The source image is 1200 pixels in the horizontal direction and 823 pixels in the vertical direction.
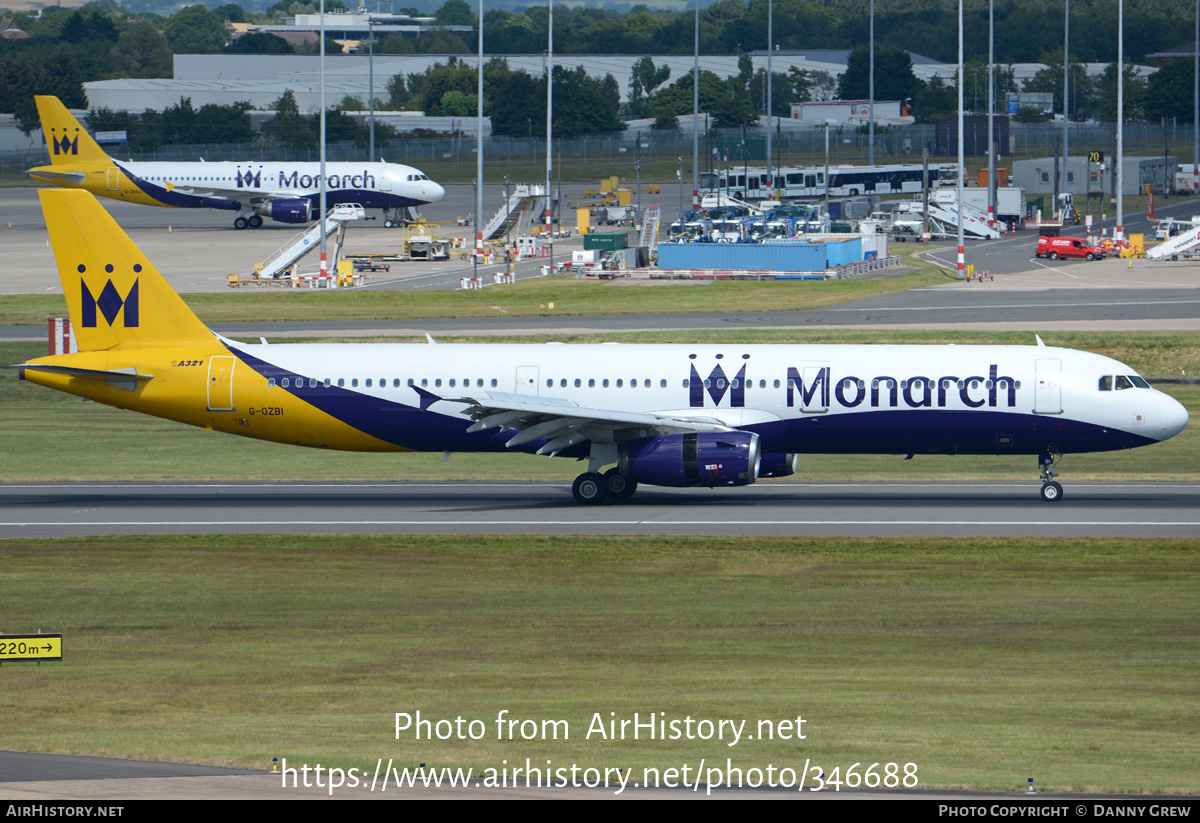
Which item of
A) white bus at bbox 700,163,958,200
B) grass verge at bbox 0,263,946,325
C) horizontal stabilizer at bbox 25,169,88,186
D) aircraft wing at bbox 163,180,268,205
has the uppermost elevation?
white bus at bbox 700,163,958,200

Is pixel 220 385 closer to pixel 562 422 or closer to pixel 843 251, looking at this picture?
pixel 562 422

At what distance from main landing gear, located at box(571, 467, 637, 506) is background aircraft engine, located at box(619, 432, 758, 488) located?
1791 mm

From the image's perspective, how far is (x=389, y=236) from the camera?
129250 mm

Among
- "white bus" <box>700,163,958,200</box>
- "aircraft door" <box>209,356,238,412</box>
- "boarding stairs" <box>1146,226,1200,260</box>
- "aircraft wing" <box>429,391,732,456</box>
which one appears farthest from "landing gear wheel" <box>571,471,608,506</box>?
"white bus" <box>700,163,958,200</box>

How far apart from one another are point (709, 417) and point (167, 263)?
7822cm

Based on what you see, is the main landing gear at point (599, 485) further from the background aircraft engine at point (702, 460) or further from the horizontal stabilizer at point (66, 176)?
the horizontal stabilizer at point (66, 176)

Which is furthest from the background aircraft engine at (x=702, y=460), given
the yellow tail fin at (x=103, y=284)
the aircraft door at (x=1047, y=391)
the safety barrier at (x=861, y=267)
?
the safety barrier at (x=861, y=267)

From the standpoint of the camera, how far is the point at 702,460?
3588cm

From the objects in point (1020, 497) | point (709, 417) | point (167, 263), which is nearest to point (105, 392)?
point (709, 417)

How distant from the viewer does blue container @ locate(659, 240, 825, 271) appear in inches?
3642

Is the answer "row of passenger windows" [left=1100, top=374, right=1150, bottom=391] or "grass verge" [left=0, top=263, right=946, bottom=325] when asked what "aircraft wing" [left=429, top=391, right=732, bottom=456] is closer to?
"row of passenger windows" [left=1100, top=374, right=1150, bottom=391]

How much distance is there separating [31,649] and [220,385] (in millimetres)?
17133
